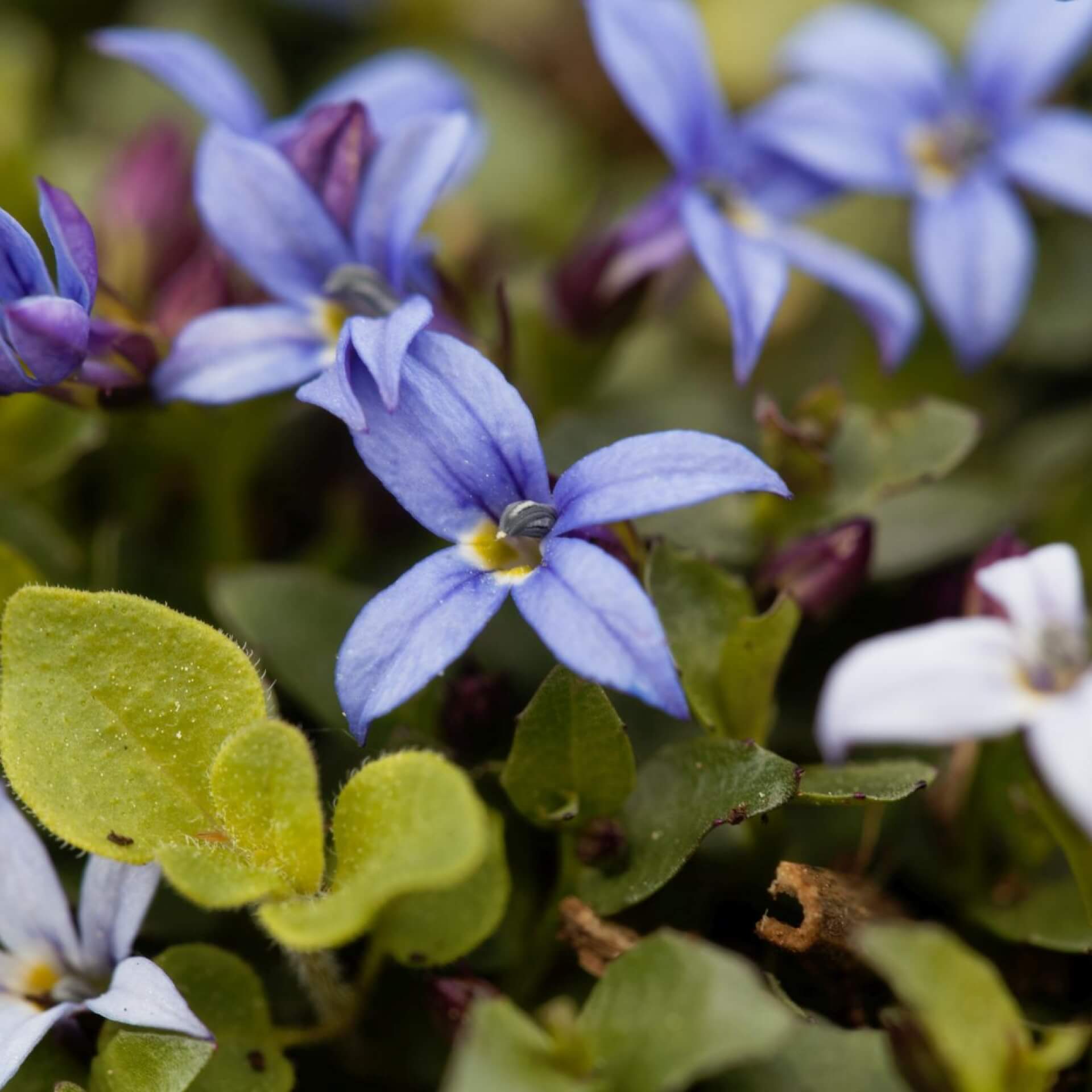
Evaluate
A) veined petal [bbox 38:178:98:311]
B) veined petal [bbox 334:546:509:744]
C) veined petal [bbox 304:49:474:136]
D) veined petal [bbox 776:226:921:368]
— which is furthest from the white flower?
veined petal [bbox 304:49:474:136]

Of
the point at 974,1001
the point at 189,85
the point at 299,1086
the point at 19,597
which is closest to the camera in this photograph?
the point at 974,1001

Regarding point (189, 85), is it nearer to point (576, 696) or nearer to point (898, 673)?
point (576, 696)

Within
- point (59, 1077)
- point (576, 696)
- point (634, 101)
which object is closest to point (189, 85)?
point (634, 101)

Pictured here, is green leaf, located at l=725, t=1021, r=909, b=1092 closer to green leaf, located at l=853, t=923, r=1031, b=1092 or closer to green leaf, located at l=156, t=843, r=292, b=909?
green leaf, located at l=853, t=923, r=1031, b=1092

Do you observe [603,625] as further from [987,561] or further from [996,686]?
[987,561]

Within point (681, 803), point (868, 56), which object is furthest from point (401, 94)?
point (681, 803)

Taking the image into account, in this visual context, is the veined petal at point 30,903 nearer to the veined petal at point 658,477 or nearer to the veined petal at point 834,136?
the veined petal at point 658,477
